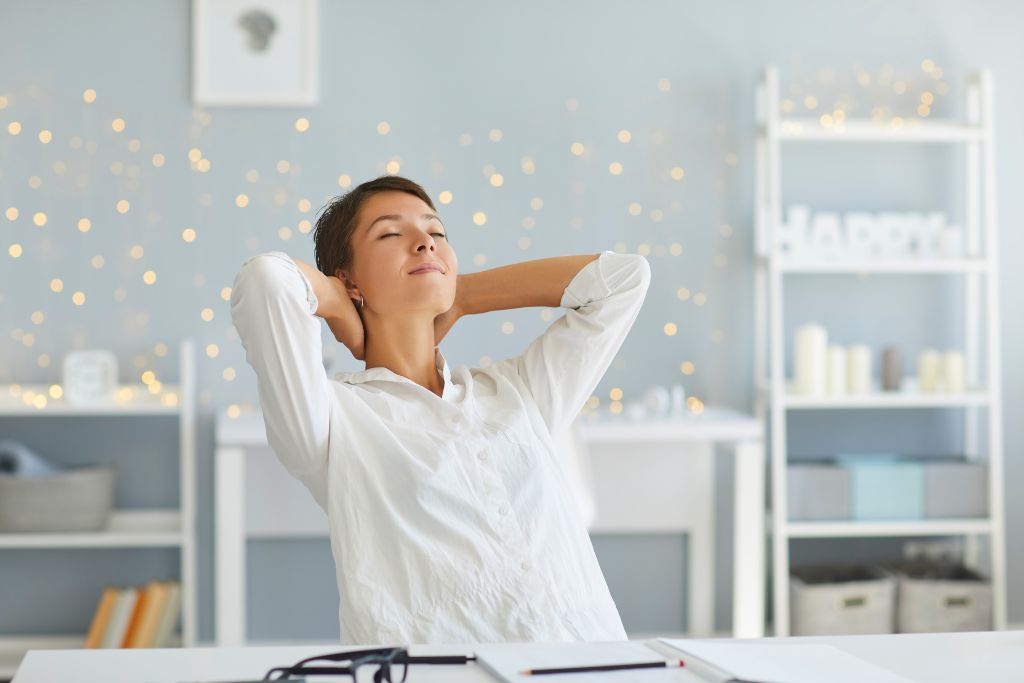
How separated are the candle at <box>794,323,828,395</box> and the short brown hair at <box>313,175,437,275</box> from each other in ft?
6.31

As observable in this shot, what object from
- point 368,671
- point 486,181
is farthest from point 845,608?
point 368,671

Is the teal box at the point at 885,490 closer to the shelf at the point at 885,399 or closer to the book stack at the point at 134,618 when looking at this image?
the shelf at the point at 885,399

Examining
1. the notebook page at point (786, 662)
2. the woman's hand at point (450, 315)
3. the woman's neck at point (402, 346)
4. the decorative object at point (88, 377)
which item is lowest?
the notebook page at point (786, 662)

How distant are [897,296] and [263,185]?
74.3 inches

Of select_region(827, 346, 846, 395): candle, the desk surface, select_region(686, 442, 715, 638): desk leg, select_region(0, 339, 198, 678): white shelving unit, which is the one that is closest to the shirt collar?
the desk surface

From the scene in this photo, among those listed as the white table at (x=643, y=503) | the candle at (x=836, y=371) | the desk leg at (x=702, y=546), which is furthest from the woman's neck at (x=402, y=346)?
the candle at (x=836, y=371)

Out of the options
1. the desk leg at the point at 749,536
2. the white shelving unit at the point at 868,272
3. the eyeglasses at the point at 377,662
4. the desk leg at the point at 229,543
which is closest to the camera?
the eyeglasses at the point at 377,662

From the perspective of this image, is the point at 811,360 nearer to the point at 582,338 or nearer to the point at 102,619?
the point at 582,338

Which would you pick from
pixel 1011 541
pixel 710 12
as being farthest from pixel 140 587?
pixel 1011 541

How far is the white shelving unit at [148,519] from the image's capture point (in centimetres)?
288

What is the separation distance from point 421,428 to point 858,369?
2098 millimetres

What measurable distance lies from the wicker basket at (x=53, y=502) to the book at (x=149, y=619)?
0.76 feet

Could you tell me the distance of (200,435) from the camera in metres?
3.22

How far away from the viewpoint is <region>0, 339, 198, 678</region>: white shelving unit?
2.88 meters
